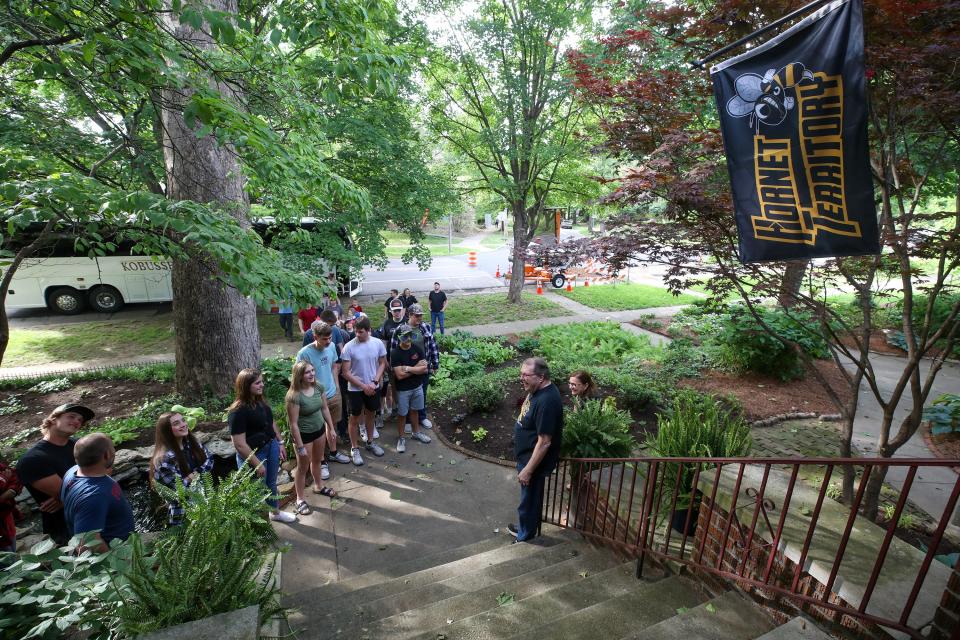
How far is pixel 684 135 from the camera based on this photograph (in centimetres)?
421

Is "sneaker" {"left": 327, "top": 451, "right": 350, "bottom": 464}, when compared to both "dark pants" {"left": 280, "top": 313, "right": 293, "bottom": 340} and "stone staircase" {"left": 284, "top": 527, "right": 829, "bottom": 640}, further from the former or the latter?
"dark pants" {"left": 280, "top": 313, "right": 293, "bottom": 340}

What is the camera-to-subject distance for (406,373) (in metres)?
5.64

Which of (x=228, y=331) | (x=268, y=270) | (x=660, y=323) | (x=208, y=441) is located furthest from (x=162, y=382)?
(x=660, y=323)

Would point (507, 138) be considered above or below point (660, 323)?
above

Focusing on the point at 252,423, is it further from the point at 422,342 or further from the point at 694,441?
the point at 694,441

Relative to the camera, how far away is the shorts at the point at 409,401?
5.80 meters

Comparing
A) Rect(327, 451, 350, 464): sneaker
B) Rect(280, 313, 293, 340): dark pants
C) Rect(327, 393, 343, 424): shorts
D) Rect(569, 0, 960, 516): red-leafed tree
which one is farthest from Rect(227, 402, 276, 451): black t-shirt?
Rect(280, 313, 293, 340): dark pants

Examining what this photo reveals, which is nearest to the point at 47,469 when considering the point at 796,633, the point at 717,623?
the point at 717,623

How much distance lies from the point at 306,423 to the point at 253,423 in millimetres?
612

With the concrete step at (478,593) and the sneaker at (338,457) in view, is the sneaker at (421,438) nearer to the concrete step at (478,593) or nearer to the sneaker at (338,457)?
the sneaker at (338,457)

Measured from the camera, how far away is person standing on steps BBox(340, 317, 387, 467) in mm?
5426

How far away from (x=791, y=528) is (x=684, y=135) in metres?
3.32

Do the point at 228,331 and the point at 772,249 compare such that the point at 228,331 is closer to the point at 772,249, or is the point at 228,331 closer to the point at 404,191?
the point at 404,191

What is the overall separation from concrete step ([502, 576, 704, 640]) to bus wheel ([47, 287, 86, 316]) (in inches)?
681
